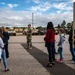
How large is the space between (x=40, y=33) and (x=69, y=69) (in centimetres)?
6112

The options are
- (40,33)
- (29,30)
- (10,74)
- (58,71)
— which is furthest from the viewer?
(40,33)

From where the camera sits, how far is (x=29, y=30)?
70.0 feet

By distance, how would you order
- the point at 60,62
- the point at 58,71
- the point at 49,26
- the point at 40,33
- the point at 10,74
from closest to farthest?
the point at 10,74
the point at 58,71
the point at 49,26
the point at 60,62
the point at 40,33

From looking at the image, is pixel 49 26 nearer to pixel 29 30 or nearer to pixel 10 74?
pixel 10 74

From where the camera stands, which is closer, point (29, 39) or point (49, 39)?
point (49, 39)

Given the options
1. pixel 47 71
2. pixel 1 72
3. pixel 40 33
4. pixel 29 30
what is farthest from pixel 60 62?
pixel 40 33

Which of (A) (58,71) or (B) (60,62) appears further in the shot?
(B) (60,62)

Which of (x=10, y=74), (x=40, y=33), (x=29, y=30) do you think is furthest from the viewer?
(x=40, y=33)

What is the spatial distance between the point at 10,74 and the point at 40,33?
204 feet

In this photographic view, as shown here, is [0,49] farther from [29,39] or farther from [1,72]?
[29,39]

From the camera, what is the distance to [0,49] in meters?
10.2

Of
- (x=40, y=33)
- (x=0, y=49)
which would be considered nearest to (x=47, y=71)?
(x=0, y=49)

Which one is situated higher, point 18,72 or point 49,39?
point 49,39

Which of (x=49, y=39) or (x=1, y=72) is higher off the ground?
(x=49, y=39)
